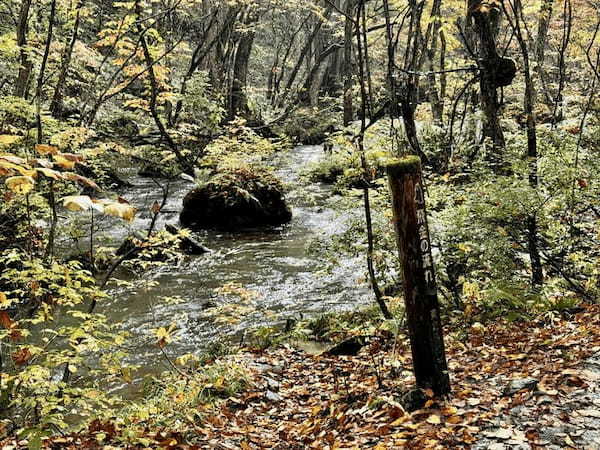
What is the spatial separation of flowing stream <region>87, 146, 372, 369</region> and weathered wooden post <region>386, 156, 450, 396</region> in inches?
108

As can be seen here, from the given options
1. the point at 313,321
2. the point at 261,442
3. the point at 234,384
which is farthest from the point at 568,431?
the point at 313,321

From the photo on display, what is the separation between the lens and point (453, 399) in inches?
151

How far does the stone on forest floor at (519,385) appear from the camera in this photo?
373 cm

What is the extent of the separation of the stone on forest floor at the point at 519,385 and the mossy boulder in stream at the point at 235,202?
31.0 feet

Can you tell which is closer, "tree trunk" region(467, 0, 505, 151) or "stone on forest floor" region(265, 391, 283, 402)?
"stone on forest floor" region(265, 391, 283, 402)

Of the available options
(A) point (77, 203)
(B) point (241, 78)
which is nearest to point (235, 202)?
(A) point (77, 203)

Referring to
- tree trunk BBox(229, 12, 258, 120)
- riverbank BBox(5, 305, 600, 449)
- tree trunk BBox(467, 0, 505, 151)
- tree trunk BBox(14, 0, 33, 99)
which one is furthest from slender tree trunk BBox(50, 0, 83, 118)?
tree trunk BBox(229, 12, 258, 120)

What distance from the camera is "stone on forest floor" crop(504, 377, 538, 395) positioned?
12.2 ft

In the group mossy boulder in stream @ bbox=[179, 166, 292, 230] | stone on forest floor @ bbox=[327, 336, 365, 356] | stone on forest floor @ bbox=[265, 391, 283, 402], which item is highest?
mossy boulder in stream @ bbox=[179, 166, 292, 230]

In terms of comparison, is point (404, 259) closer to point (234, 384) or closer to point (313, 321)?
point (234, 384)

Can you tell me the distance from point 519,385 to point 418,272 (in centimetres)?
122

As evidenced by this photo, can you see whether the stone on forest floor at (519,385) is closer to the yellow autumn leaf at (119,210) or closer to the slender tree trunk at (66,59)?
the yellow autumn leaf at (119,210)

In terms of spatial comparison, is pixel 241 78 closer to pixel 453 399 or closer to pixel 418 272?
pixel 418 272

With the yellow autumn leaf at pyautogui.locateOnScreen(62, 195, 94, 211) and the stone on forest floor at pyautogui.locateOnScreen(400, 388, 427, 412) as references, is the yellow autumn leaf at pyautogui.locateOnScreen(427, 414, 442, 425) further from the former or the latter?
the yellow autumn leaf at pyautogui.locateOnScreen(62, 195, 94, 211)
